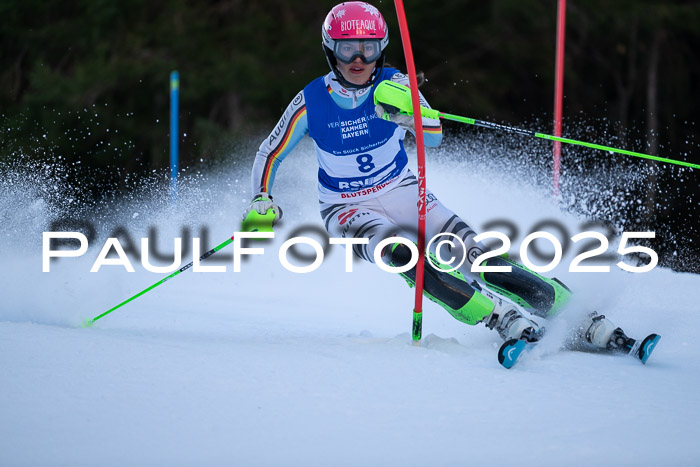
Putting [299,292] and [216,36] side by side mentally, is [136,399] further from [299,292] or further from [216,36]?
[216,36]

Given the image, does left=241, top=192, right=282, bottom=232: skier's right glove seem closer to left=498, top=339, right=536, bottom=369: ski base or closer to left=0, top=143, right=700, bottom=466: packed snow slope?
left=0, top=143, right=700, bottom=466: packed snow slope

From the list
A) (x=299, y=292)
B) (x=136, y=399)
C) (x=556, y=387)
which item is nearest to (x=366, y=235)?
(x=556, y=387)

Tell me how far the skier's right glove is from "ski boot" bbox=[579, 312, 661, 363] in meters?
1.50

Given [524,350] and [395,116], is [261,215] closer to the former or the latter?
[395,116]

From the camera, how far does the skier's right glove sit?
4.10 meters

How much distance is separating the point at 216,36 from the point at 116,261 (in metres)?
10.6

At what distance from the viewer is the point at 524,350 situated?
12.0 feet

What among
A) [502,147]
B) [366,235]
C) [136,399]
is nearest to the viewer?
[136,399]

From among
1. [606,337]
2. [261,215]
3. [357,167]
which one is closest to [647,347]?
[606,337]

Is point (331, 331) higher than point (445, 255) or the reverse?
the reverse

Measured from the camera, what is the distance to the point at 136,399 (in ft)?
9.84

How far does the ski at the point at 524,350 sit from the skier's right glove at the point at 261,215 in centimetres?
124

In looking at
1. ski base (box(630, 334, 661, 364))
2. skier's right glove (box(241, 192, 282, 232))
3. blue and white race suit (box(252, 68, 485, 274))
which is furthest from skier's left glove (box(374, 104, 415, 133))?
ski base (box(630, 334, 661, 364))

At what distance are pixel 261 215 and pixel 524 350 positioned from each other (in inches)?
53.5
